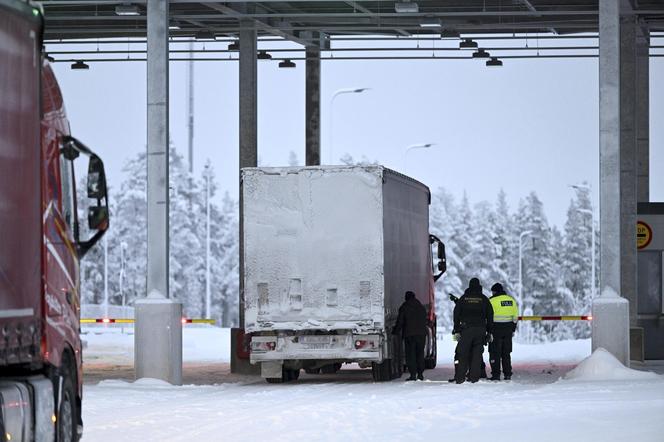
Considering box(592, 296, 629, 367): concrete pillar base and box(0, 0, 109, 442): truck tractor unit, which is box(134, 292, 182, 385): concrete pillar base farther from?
box(0, 0, 109, 442): truck tractor unit

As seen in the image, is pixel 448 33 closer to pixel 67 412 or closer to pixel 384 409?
pixel 384 409

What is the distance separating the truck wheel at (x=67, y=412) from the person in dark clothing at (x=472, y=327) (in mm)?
13704

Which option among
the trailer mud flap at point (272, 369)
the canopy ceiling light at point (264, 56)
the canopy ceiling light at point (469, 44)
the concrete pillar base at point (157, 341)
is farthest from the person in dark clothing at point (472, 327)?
the canopy ceiling light at point (264, 56)

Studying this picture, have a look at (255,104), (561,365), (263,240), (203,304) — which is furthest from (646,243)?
(203,304)

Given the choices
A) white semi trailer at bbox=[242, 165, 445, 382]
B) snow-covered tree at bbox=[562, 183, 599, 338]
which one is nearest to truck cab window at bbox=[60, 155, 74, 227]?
white semi trailer at bbox=[242, 165, 445, 382]

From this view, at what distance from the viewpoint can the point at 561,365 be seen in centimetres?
3900

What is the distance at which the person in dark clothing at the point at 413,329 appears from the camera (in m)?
29.0

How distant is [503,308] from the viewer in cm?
2891

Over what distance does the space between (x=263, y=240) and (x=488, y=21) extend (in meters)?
15.6

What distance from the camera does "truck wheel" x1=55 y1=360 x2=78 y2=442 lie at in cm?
1398

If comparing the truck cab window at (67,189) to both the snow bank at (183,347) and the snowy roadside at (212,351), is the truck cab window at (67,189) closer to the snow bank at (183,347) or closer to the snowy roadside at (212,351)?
the snowy roadside at (212,351)

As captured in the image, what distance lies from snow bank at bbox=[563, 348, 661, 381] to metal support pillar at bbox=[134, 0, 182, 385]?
6802mm

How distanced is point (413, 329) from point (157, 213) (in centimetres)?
489

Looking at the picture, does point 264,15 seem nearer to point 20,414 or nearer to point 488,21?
point 488,21
